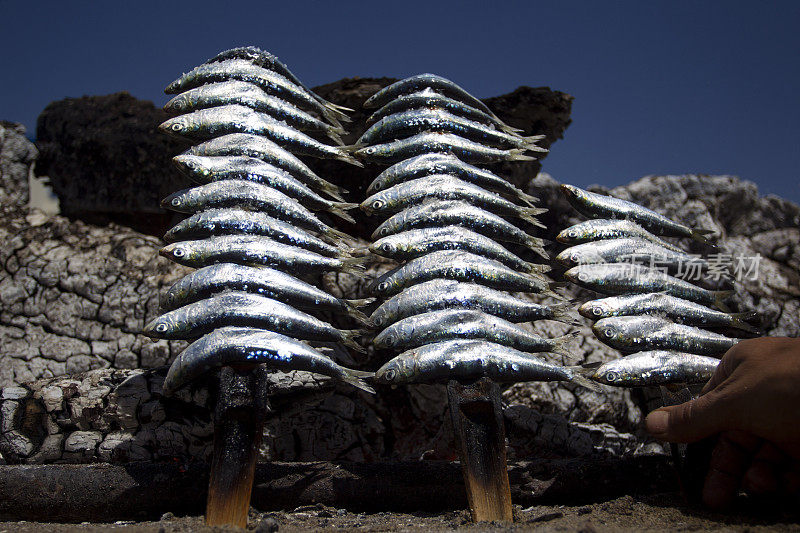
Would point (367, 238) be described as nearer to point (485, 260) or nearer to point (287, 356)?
point (485, 260)

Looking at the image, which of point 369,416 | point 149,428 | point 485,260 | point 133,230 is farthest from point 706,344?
point 133,230

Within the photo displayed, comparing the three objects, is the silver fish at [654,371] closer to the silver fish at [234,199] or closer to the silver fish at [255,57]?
the silver fish at [234,199]

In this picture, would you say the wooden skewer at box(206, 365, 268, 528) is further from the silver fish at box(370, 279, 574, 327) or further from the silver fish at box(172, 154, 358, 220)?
the silver fish at box(172, 154, 358, 220)

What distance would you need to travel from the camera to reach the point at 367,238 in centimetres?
573

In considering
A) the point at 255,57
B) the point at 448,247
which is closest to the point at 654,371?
the point at 448,247

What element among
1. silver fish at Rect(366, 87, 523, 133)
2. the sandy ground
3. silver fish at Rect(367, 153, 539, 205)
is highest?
silver fish at Rect(366, 87, 523, 133)

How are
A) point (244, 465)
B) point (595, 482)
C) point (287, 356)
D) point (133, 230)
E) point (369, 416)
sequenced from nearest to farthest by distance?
1. point (244, 465)
2. point (287, 356)
3. point (595, 482)
4. point (369, 416)
5. point (133, 230)

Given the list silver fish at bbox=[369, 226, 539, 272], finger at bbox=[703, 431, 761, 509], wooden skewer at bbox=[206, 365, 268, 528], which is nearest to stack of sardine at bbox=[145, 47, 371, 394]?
wooden skewer at bbox=[206, 365, 268, 528]

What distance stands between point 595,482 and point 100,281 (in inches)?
180

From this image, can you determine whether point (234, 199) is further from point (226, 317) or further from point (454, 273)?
point (454, 273)

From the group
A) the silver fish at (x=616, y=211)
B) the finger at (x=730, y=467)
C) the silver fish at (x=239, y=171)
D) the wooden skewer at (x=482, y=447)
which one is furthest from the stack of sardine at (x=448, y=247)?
the finger at (x=730, y=467)

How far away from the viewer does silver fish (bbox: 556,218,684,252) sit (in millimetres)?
4168

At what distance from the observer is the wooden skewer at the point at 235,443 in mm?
2691

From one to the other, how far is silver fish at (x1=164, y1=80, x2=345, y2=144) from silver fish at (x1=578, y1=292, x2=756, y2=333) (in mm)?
2817
